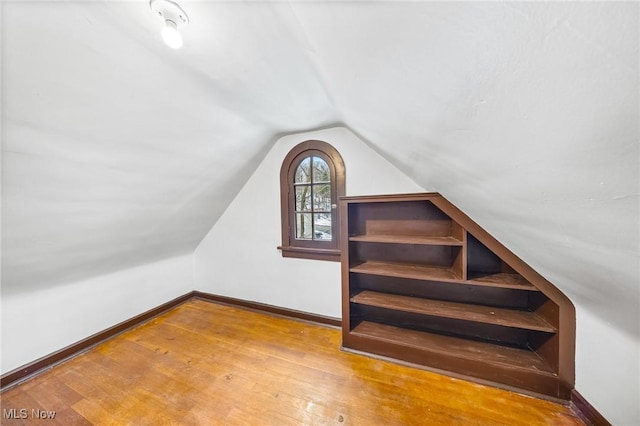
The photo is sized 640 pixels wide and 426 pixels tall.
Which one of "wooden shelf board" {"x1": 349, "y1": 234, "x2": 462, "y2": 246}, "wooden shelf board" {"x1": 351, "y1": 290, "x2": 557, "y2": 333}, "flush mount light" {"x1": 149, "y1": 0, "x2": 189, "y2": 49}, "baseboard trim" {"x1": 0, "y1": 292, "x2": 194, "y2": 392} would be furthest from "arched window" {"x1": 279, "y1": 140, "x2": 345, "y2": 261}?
"baseboard trim" {"x1": 0, "y1": 292, "x2": 194, "y2": 392}

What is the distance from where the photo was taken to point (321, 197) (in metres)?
2.27

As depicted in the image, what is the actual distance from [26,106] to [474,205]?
2039mm

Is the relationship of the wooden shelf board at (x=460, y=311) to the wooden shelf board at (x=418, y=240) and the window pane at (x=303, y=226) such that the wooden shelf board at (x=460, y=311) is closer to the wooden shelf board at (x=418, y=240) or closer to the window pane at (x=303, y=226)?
the wooden shelf board at (x=418, y=240)

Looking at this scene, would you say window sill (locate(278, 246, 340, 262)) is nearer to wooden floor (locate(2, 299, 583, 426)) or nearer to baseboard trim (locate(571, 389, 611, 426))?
wooden floor (locate(2, 299, 583, 426))

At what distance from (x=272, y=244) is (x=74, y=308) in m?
1.66

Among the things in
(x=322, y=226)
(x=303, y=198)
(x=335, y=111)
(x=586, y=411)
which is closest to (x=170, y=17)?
(x=335, y=111)

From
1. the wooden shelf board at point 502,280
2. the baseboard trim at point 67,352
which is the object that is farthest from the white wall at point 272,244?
the wooden shelf board at point 502,280

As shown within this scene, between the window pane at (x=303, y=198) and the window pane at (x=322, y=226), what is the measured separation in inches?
5.0

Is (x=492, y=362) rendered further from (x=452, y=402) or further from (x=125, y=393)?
(x=125, y=393)

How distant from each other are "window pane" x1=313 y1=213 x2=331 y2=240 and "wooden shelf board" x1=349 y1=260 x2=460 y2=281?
1.50 feet

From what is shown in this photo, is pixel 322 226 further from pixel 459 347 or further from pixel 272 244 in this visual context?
pixel 459 347

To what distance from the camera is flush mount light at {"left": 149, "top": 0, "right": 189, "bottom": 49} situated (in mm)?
852

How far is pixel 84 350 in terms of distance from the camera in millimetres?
1960

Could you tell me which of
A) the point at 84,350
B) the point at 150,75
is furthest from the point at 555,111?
the point at 84,350
